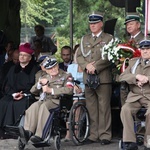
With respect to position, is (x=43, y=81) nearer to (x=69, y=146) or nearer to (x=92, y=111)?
(x=92, y=111)

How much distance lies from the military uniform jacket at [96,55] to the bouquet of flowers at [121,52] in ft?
1.28

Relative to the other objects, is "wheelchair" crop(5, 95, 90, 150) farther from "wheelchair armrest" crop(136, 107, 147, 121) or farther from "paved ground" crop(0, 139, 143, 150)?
"wheelchair armrest" crop(136, 107, 147, 121)

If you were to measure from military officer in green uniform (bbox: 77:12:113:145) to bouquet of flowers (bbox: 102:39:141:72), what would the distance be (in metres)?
0.39

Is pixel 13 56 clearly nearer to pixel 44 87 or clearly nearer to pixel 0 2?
pixel 44 87

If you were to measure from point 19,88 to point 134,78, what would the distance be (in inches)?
85.4

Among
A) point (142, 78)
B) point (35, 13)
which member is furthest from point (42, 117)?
point (35, 13)

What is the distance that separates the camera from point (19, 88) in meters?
9.97

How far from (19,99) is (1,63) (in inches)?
78.1

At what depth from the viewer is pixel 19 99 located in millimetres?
9820

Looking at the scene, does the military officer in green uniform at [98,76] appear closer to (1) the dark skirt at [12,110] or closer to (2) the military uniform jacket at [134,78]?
(2) the military uniform jacket at [134,78]

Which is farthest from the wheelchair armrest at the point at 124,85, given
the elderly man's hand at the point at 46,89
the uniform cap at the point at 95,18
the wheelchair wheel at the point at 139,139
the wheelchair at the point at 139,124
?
the uniform cap at the point at 95,18

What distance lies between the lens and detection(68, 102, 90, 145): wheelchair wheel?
30.4 ft

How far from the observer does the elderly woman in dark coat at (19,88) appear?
32.0 feet

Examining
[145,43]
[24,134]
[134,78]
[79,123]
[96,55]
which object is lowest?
[24,134]
